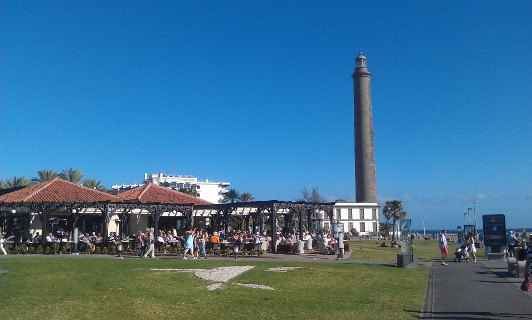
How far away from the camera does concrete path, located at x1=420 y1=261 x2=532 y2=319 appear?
28.6ft

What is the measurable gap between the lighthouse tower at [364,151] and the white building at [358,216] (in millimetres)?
2552

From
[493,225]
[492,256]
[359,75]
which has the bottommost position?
[492,256]

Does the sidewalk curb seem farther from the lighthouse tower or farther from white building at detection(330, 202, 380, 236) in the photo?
the lighthouse tower

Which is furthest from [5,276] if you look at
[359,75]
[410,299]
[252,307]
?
[359,75]

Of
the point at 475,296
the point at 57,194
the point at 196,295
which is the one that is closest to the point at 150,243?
the point at 196,295

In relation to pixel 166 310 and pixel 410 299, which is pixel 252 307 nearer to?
pixel 166 310

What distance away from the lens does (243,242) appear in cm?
2469

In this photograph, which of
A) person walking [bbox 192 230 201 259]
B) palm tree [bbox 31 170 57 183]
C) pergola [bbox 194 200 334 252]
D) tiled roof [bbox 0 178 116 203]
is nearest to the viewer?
person walking [bbox 192 230 201 259]

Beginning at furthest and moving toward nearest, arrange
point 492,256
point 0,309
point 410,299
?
1. point 492,256
2. point 410,299
3. point 0,309

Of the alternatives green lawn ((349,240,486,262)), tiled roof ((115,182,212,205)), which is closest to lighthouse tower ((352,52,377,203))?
green lawn ((349,240,486,262))

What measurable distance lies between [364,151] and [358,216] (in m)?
9.86

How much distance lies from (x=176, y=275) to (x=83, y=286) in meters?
2.90

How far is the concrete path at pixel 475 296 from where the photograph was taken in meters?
8.72

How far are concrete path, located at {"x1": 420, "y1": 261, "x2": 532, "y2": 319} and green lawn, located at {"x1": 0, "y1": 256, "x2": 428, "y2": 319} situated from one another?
0.38 m
